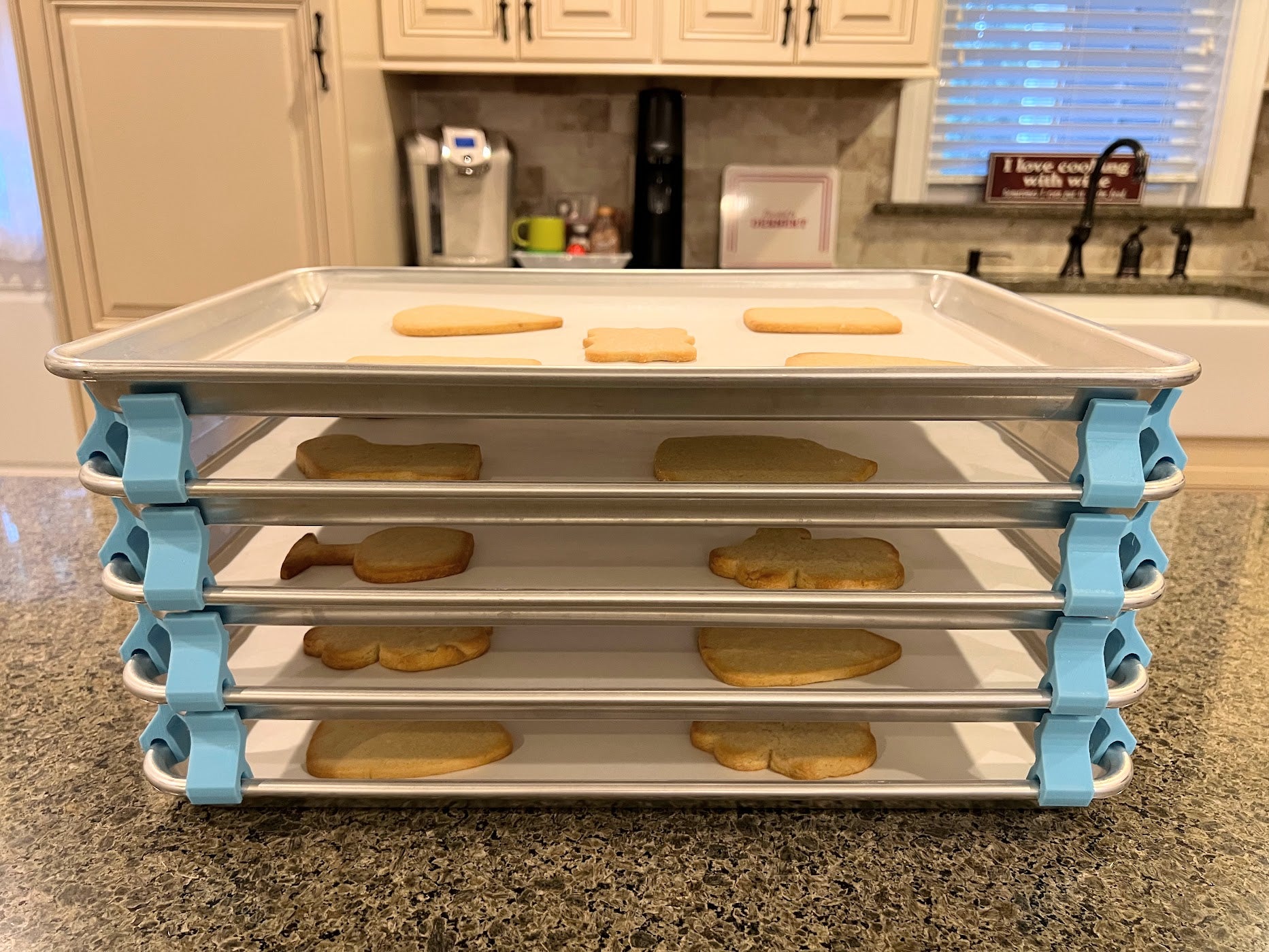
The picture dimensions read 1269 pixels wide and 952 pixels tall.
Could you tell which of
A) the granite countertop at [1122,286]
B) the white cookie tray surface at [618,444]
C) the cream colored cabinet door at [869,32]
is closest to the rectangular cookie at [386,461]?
the white cookie tray surface at [618,444]

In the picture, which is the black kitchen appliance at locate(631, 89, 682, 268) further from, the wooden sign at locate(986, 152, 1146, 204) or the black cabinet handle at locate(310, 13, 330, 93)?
Answer: the wooden sign at locate(986, 152, 1146, 204)

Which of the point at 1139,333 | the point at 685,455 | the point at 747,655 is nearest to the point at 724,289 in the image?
the point at 685,455

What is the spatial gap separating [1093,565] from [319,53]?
1855 millimetres

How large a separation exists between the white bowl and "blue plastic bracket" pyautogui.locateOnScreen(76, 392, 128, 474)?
1712 mm

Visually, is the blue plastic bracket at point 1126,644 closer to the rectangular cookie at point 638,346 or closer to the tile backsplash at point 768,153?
the rectangular cookie at point 638,346

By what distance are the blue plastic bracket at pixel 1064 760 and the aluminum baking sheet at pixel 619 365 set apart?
0.51ft

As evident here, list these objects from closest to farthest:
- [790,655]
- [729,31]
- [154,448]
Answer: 1. [154,448]
2. [790,655]
3. [729,31]

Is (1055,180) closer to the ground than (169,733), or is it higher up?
higher up

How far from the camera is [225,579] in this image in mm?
600

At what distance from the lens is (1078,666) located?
16.7 inches

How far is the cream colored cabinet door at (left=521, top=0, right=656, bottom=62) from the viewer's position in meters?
1.90

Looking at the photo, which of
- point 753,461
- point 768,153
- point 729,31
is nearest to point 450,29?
point 729,31

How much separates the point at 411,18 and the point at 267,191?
49 cm

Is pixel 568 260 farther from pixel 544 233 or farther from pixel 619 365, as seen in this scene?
pixel 619 365
